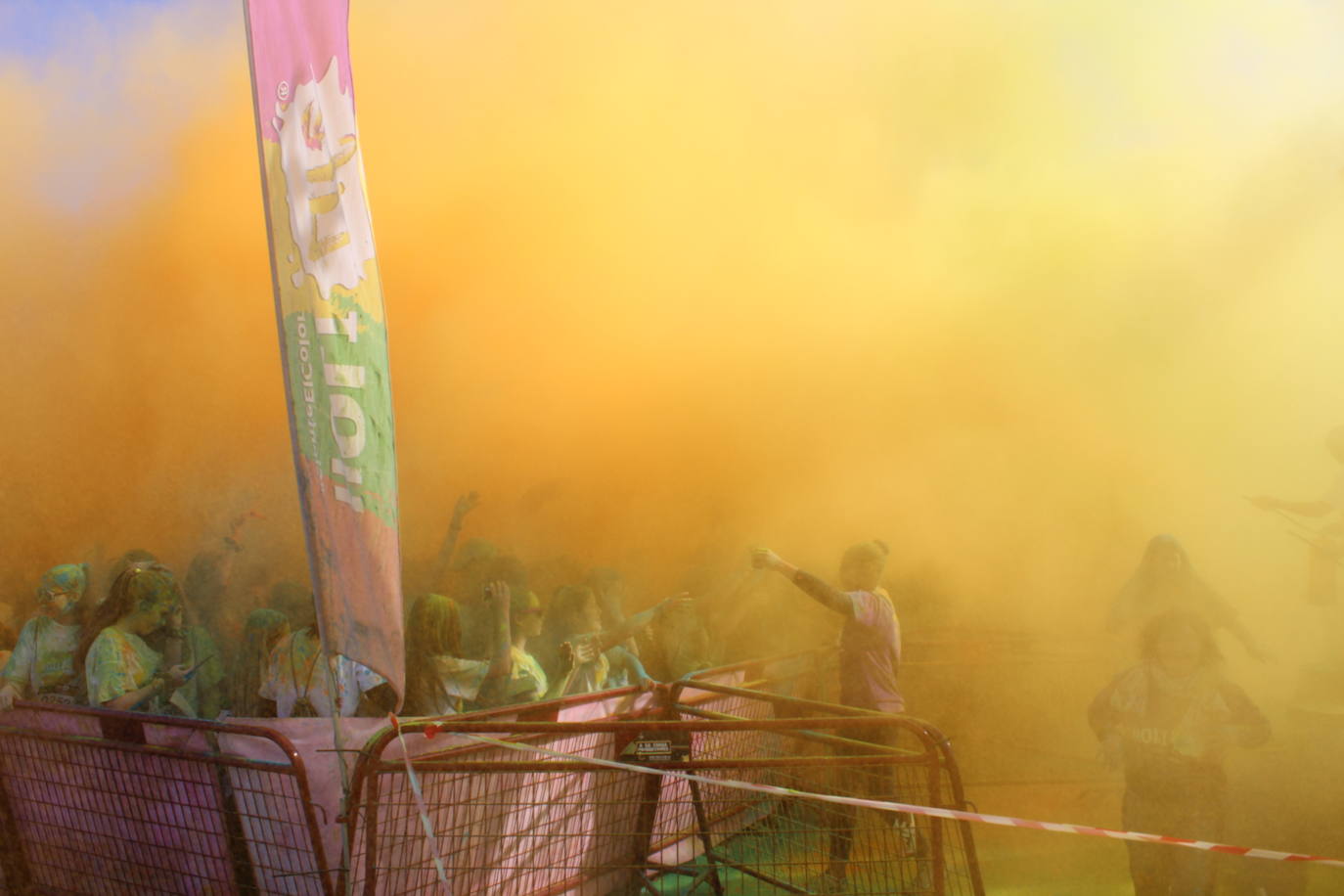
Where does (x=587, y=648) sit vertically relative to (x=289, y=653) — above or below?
below

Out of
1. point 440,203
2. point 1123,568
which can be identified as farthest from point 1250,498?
point 440,203

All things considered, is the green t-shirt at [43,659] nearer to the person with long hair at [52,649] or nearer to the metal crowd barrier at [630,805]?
the person with long hair at [52,649]

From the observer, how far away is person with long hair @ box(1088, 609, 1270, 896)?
322 centimetres

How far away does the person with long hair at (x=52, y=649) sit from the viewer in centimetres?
376

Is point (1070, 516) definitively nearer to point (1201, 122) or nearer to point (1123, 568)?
point (1123, 568)

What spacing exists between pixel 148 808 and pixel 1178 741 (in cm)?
338

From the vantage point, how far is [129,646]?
11.5 ft

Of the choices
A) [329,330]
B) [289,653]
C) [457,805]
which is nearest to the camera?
[329,330]

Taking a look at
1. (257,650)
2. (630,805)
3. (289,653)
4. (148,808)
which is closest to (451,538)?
(257,650)

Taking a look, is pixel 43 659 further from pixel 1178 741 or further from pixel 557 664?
pixel 1178 741

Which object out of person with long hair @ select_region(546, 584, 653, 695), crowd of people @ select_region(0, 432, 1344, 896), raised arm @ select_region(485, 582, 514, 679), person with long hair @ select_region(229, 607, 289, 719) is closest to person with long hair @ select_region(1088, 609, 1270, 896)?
crowd of people @ select_region(0, 432, 1344, 896)

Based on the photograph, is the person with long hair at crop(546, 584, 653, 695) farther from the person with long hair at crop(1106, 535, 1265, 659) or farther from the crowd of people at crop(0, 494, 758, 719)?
the person with long hair at crop(1106, 535, 1265, 659)

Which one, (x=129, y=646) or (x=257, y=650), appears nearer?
(x=129, y=646)

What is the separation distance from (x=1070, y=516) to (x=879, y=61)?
404 cm
